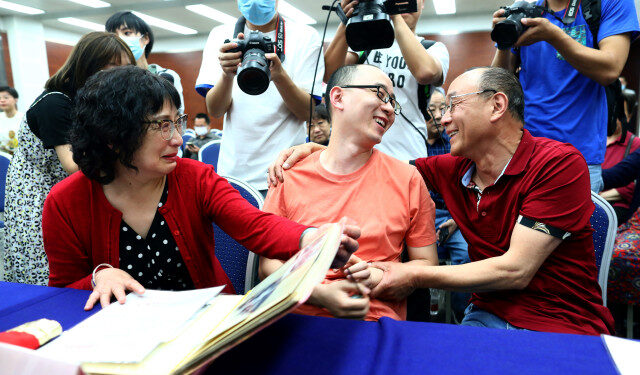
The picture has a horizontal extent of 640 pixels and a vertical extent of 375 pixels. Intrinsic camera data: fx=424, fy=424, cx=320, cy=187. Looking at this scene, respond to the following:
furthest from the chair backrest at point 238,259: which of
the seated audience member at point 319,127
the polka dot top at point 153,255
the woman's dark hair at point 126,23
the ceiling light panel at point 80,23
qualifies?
the ceiling light panel at point 80,23

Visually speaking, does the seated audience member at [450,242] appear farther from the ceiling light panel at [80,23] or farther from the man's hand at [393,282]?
the ceiling light panel at [80,23]

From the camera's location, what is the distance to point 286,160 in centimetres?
143

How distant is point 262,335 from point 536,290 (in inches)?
32.8

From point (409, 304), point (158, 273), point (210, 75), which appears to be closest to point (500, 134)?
point (409, 304)

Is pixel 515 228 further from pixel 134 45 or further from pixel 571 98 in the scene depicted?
pixel 134 45

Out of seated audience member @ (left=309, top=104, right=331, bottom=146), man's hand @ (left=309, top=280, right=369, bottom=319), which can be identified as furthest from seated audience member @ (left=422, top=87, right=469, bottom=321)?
seated audience member @ (left=309, top=104, right=331, bottom=146)

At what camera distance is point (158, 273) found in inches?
46.7

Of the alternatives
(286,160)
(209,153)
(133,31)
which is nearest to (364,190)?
(286,160)

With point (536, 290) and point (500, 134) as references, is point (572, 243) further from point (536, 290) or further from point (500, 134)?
point (500, 134)

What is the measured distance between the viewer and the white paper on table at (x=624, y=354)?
0.62 m

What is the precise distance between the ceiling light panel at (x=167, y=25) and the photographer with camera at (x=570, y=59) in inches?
405

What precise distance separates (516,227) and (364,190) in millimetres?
448

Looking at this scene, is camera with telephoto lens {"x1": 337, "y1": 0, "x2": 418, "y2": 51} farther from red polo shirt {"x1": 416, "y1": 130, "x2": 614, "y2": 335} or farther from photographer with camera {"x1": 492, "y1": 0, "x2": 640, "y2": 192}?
red polo shirt {"x1": 416, "y1": 130, "x2": 614, "y2": 335}

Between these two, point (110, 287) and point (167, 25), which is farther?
point (167, 25)
